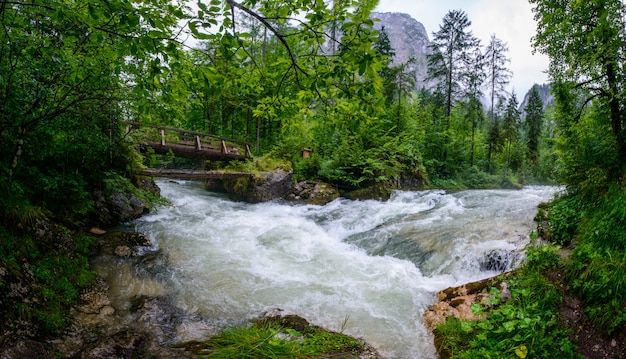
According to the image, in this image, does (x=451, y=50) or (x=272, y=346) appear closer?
(x=272, y=346)

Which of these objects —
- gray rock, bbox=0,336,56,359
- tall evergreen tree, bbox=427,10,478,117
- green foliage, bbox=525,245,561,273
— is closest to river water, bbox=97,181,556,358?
green foliage, bbox=525,245,561,273

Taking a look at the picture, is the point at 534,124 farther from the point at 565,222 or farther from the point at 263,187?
the point at 565,222

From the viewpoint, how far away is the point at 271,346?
119 inches

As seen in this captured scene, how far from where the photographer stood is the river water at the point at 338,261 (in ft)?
16.1

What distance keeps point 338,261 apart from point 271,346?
4.41m

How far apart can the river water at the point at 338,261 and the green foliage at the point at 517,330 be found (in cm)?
46

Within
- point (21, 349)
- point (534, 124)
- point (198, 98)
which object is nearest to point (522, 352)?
point (21, 349)

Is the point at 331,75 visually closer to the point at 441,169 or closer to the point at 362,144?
the point at 362,144

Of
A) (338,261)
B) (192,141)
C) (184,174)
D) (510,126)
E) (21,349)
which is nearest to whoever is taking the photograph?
(21,349)

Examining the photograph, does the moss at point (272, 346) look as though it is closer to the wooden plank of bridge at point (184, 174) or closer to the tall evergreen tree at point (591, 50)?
the tall evergreen tree at point (591, 50)

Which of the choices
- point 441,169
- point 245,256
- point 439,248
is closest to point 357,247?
point 439,248

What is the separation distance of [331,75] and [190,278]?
5.35 m

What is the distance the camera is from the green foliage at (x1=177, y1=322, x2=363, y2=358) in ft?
9.51

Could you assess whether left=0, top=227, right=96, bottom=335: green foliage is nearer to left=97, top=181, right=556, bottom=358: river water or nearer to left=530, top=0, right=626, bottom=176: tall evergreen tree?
left=97, top=181, right=556, bottom=358: river water
